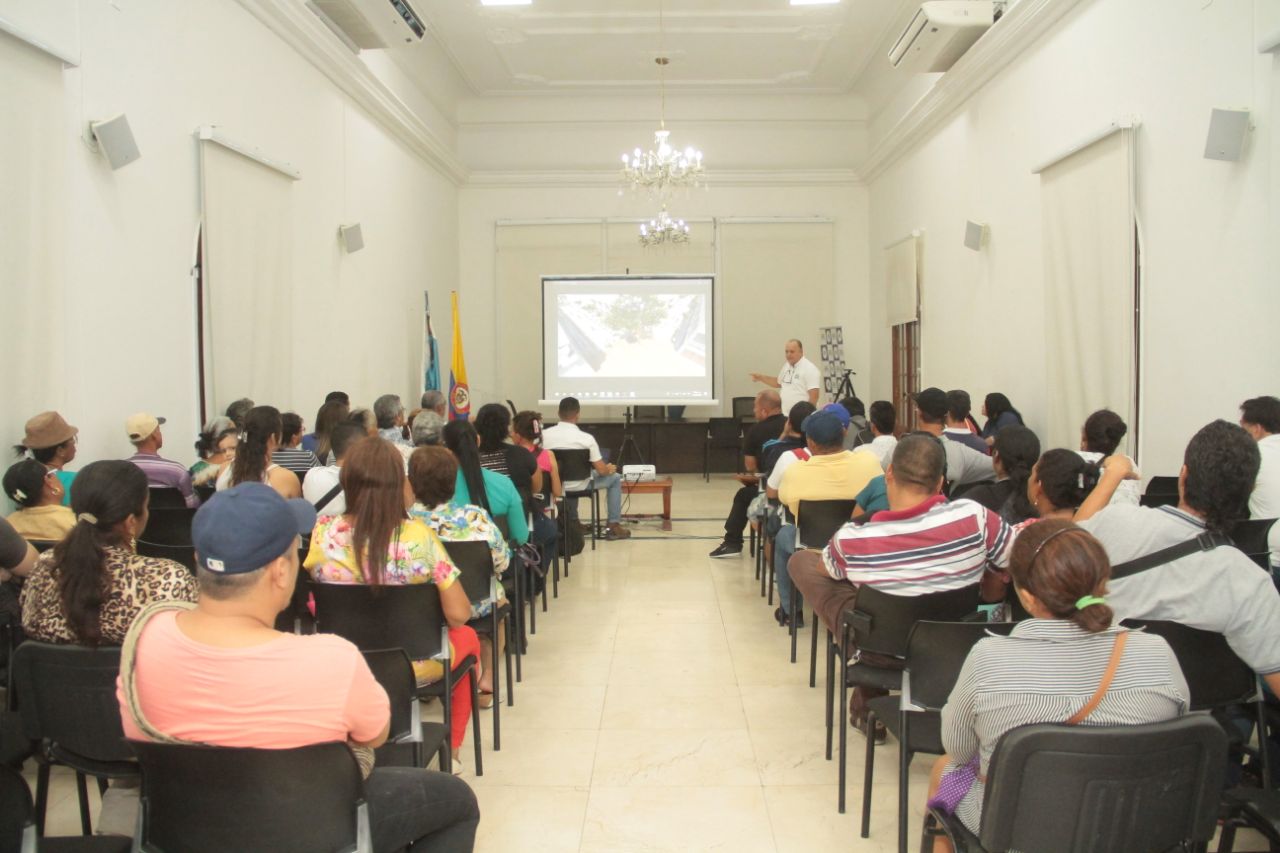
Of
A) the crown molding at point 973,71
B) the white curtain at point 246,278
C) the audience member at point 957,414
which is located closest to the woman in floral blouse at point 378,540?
the white curtain at point 246,278

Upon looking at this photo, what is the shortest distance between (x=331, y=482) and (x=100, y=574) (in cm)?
159

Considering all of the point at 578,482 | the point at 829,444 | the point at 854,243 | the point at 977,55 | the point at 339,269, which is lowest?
the point at 578,482

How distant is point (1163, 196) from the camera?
4.76m

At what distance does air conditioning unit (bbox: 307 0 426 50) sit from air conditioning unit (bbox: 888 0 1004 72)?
154 inches

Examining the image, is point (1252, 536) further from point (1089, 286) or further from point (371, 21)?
point (371, 21)

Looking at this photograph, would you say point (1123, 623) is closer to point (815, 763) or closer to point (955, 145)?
point (815, 763)

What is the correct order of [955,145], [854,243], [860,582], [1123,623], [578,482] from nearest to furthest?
[1123,623], [860,582], [578,482], [955,145], [854,243]

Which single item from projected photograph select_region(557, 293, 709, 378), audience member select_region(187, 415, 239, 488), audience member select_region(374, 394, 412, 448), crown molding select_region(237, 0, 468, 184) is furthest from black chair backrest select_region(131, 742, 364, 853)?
projected photograph select_region(557, 293, 709, 378)

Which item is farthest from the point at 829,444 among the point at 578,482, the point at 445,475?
the point at 578,482

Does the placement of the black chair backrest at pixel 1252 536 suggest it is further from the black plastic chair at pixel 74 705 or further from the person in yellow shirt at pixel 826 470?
the black plastic chair at pixel 74 705

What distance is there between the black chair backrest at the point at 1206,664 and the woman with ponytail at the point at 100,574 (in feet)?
7.56

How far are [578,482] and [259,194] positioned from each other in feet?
9.08

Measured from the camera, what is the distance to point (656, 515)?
8.21m

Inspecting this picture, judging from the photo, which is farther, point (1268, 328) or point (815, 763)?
point (1268, 328)
